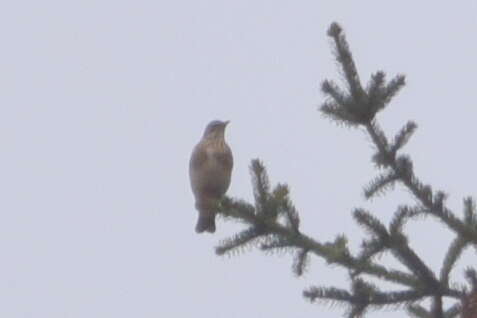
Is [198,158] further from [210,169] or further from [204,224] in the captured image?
[204,224]

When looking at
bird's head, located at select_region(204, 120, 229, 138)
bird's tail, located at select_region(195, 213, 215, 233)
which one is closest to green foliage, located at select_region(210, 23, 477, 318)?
bird's tail, located at select_region(195, 213, 215, 233)

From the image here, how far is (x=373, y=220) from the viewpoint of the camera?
3781 millimetres

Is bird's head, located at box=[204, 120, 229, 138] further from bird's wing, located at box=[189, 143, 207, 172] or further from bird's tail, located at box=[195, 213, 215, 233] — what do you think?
bird's tail, located at box=[195, 213, 215, 233]

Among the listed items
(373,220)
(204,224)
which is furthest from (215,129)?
(373,220)

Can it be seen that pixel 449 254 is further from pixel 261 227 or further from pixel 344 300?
pixel 261 227

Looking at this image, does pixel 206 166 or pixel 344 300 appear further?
pixel 206 166

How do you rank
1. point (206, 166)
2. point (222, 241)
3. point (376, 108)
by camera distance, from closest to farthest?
point (376, 108), point (222, 241), point (206, 166)

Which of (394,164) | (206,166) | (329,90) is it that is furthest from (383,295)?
(206,166)

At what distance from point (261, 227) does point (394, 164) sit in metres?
0.53

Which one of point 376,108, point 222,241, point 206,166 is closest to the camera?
point 376,108

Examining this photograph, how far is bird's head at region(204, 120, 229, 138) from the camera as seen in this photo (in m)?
9.07

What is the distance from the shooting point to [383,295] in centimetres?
383

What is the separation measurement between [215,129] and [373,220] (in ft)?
17.8

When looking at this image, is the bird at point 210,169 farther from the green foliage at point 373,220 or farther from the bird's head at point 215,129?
the green foliage at point 373,220
